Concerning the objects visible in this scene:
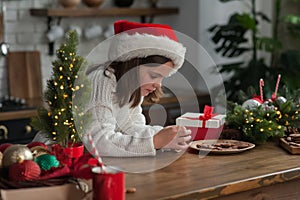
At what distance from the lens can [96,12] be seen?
15.5ft

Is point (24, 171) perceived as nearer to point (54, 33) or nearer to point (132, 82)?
point (132, 82)

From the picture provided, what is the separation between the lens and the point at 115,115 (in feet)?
8.41

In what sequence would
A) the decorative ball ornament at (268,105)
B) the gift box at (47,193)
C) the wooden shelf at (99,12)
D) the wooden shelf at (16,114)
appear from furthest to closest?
the wooden shelf at (99,12) → the wooden shelf at (16,114) → the decorative ball ornament at (268,105) → the gift box at (47,193)

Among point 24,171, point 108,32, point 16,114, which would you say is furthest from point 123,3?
point 24,171

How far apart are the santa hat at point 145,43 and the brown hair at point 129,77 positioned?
0.02 m

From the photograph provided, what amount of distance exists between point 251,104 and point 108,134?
0.74 meters

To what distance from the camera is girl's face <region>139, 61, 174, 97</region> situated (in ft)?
8.07

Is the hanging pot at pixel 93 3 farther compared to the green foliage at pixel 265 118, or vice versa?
the hanging pot at pixel 93 3

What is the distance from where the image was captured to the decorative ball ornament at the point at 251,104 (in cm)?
277

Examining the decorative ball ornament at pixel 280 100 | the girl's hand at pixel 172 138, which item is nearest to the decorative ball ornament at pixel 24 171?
the girl's hand at pixel 172 138

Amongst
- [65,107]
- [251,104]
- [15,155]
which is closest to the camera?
[15,155]

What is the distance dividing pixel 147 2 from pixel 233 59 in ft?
2.93

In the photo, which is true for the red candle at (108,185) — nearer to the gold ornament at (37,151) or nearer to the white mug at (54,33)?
the gold ornament at (37,151)

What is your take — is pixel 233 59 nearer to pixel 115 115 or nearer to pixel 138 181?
pixel 115 115
